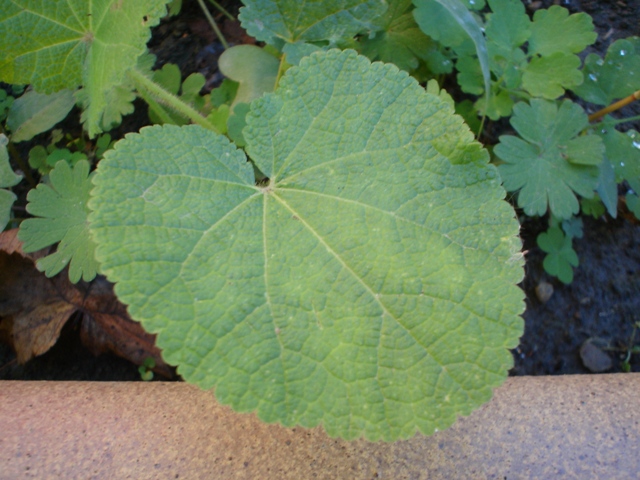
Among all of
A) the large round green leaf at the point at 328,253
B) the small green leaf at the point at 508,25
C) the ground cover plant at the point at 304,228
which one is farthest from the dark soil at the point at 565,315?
the large round green leaf at the point at 328,253

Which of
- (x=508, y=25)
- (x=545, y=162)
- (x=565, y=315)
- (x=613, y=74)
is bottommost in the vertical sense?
(x=565, y=315)

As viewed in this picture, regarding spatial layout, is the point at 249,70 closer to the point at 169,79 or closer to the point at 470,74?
the point at 169,79

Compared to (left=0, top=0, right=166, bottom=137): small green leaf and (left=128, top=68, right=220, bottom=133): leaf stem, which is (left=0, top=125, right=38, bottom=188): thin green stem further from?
(left=128, top=68, right=220, bottom=133): leaf stem

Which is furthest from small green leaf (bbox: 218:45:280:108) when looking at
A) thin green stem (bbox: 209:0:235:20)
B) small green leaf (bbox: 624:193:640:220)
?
small green leaf (bbox: 624:193:640:220)

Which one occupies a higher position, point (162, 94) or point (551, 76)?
point (162, 94)

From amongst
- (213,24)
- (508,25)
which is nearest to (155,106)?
(213,24)

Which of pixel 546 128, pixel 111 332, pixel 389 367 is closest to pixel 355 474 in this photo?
pixel 389 367
